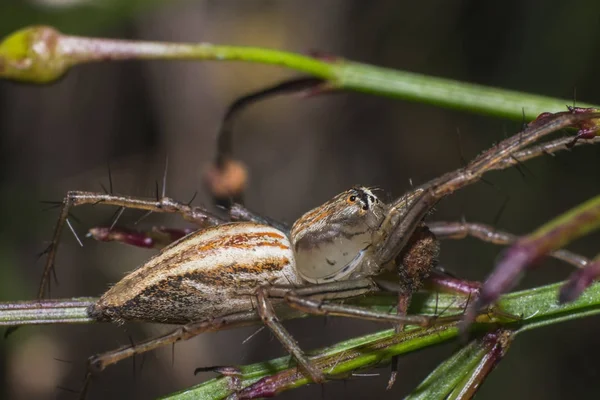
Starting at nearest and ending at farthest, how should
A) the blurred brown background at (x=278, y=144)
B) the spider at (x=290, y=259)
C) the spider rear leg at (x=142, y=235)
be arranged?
the spider at (x=290, y=259), the spider rear leg at (x=142, y=235), the blurred brown background at (x=278, y=144)

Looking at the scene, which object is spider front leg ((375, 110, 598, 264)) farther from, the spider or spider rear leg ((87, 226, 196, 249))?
spider rear leg ((87, 226, 196, 249))

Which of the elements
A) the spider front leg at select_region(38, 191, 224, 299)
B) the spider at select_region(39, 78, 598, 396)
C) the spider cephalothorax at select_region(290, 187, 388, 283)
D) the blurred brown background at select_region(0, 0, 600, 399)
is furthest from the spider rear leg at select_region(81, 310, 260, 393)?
the blurred brown background at select_region(0, 0, 600, 399)

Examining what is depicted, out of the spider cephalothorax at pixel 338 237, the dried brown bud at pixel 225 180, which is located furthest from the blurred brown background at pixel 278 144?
the spider cephalothorax at pixel 338 237

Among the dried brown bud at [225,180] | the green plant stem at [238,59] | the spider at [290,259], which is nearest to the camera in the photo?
the spider at [290,259]

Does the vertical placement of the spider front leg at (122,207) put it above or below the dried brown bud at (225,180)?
below

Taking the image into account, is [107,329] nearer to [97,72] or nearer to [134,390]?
[134,390]

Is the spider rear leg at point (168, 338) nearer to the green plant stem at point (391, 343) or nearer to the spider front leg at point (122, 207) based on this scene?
the green plant stem at point (391, 343)

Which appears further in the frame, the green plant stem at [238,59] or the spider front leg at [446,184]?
the green plant stem at [238,59]
